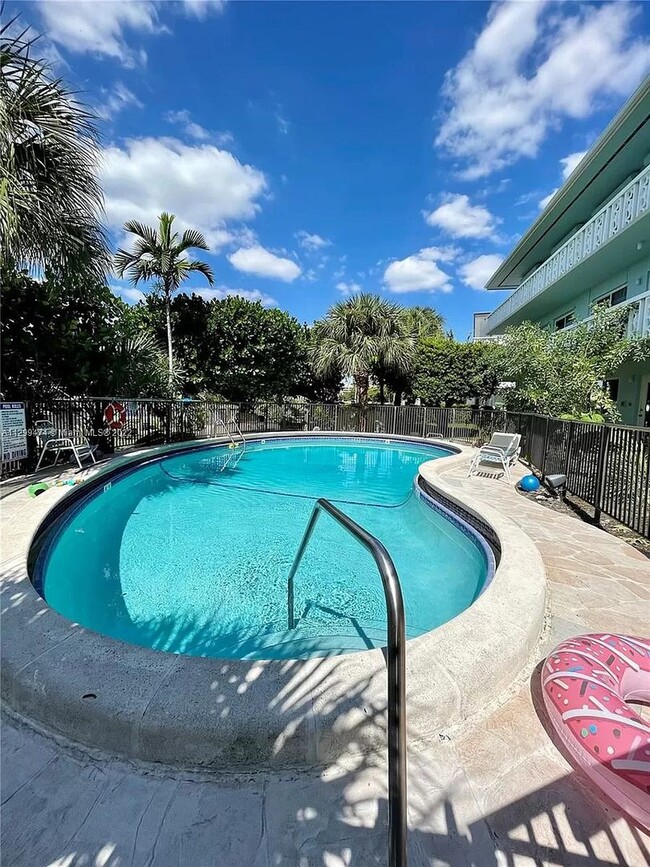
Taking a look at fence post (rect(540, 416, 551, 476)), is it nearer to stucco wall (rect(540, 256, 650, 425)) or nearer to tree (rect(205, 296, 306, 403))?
stucco wall (rect(540, 256, 650, 425))

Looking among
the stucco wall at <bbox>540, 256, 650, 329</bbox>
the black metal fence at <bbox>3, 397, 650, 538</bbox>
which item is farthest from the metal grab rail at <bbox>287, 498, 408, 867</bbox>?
the stucco wall at <bbox>540, 256, 650, 329</bbox>

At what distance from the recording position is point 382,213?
20016 mm

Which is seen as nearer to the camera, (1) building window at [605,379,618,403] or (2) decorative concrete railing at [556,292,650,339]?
(2) decorative concrete railing at [556,292,650,339]

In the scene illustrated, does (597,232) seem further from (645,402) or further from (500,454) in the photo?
(500,454)

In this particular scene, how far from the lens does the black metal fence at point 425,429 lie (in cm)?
452

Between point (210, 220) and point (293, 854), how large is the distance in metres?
22.3

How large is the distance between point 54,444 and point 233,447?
19.1ft

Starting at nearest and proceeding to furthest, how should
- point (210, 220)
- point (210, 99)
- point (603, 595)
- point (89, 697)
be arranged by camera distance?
point (89, 697) → point (603, 595) → point (210, 99) → point (210, 220)

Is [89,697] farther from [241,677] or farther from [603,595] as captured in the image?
[603,595]

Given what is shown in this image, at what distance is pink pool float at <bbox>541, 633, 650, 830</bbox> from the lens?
4.72ft

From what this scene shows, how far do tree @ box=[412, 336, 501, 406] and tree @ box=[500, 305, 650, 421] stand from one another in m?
8.33

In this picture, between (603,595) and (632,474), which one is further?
(632,474)

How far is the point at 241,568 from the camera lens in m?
4.47

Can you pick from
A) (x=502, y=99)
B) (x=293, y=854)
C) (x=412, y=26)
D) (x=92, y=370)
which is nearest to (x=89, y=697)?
(x=293, y=854)
